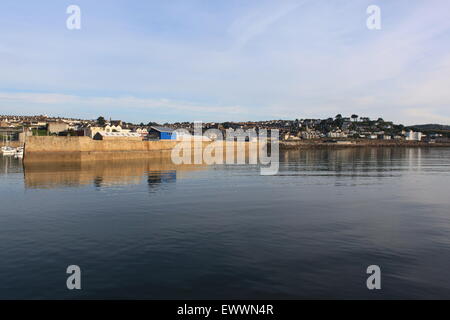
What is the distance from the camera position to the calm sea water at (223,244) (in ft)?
37.2

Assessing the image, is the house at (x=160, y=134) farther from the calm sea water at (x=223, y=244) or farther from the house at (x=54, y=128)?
the calm sea water at (x=223, y=244)

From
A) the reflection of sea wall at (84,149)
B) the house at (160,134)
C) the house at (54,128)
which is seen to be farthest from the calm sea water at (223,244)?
the house at (54,128)

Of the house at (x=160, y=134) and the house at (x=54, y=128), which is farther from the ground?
the house at (x=54, y=128)

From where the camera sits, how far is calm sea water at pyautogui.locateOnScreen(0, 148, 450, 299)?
1135 cm

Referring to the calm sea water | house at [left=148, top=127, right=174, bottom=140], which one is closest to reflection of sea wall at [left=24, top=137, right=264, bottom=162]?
house at [left=148, top=127, right=174, bottom=140]

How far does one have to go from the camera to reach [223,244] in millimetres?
15719

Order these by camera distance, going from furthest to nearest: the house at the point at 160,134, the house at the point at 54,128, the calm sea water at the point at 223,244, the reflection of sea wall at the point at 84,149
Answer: the house at the point at 160,134 < the house at the point at 54,128 < the reflection of sea wall at the point at 84,149 < the calm sea water at the point at 223,244

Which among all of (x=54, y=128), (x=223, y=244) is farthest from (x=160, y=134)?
(x=223, y=244)

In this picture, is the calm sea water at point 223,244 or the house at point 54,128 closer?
the calm sea water at point 223,244
